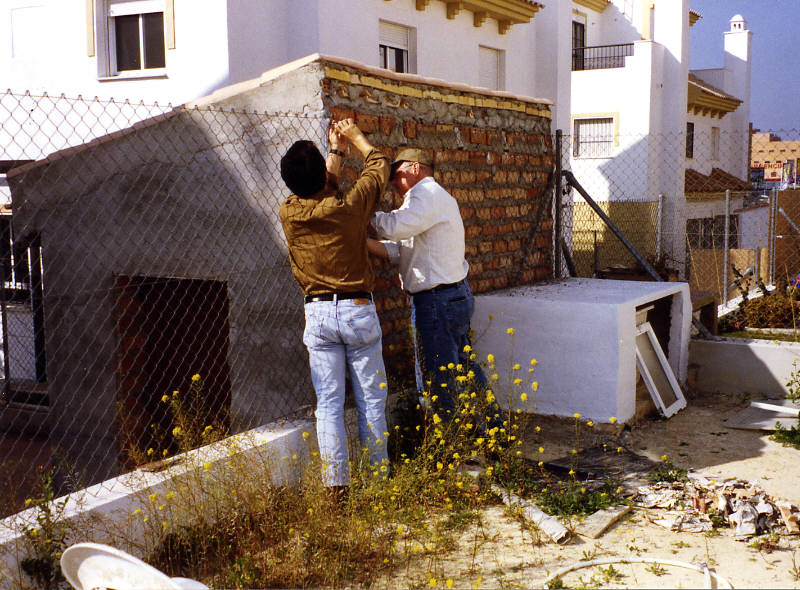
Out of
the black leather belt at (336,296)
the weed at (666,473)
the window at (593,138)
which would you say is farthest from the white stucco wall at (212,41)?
the window at (593,138)

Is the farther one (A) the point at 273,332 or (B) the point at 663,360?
(B) the point at 663,360

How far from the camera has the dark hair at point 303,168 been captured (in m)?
4.48

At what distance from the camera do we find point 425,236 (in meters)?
5.25

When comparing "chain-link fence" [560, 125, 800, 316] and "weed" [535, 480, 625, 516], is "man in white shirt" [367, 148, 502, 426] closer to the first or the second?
"weed" [535, 480, 625, 516]

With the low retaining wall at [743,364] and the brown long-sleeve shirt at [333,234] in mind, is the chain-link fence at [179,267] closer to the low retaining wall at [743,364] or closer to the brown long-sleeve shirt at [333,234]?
the brown long-sleeve shirt at [333,234]

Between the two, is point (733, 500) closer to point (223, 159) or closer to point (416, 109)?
point (416, 109)

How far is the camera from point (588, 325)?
6.35m

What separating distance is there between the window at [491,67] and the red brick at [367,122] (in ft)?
34.1

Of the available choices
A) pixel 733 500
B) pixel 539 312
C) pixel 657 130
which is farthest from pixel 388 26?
pixel 657 130

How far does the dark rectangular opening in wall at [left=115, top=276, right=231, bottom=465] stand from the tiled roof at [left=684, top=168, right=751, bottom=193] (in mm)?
19963

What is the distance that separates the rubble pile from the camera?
4.52 meters

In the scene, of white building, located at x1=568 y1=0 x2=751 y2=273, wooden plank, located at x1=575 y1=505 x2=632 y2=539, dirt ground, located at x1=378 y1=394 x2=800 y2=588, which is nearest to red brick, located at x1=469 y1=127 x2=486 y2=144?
dirt ground, located at x1=378 y1=394 x2=800 y2=588

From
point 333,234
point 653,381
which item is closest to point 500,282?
point 653,381

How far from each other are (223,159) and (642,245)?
16.7 meters
